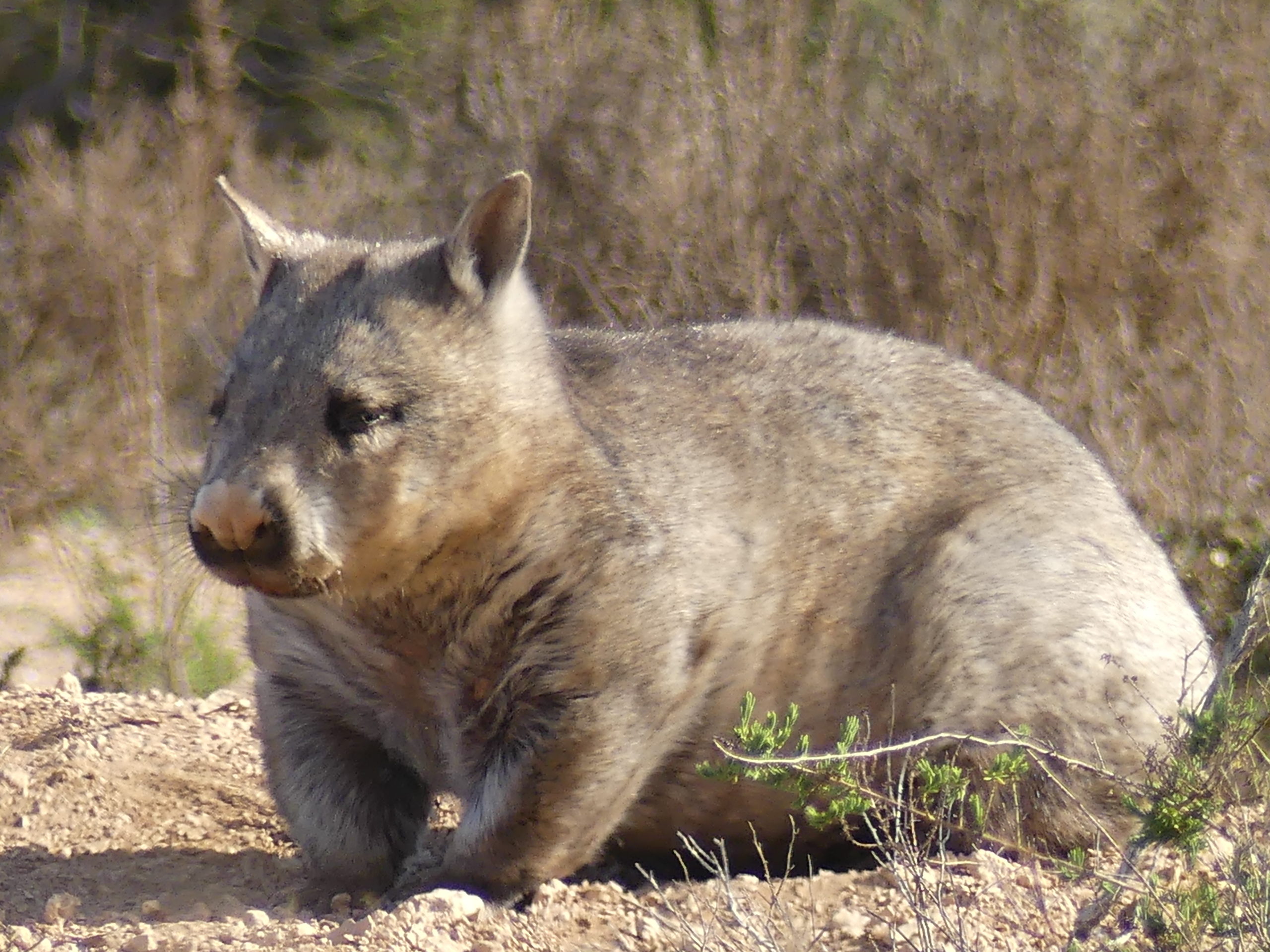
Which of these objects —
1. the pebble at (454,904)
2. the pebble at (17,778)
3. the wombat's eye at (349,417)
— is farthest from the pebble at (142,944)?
the pebble at (17,778)

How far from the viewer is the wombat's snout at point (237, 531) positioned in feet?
12.0

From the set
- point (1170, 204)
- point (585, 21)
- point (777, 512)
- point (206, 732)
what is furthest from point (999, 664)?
point (585, 21)

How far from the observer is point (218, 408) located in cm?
411

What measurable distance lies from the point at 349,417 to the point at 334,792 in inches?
43.3

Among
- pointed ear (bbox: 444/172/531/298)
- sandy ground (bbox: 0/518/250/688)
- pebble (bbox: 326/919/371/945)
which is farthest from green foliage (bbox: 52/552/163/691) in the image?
pebble (bbox: 326/919/371/945)

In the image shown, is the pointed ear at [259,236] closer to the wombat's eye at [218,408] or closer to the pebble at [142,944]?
the wombat's eye at [218,408]

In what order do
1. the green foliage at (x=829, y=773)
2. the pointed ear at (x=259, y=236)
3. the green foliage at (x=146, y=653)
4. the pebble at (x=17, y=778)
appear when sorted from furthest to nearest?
the green foliage at (x=146, y=653), the pebble at (x=17, y=778), the pointed ear at (x=259, y=236), the green foliage at (x=829, y=773)

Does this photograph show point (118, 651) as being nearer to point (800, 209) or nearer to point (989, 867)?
point (800, 209)

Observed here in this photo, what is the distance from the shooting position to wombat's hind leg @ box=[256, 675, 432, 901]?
4.36m

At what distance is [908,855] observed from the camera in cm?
322

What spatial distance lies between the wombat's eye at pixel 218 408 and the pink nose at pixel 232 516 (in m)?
0.40

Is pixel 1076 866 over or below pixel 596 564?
below

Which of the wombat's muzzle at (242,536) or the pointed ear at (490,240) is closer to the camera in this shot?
the wombat's muzzle at (242,536)

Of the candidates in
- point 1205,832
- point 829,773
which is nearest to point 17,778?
point 829,773
